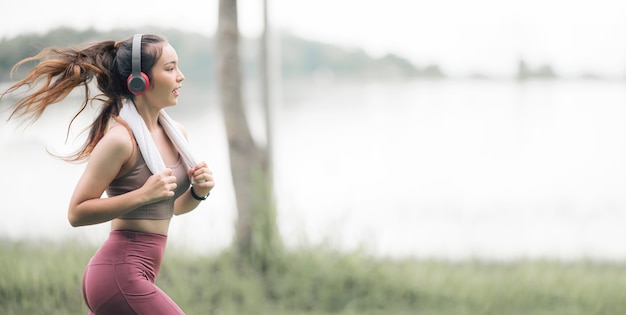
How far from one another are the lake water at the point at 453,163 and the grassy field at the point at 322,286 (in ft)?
0.80

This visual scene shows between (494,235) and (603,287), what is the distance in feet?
2.32

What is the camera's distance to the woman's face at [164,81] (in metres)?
2.18

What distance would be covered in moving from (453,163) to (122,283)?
3.09 meters

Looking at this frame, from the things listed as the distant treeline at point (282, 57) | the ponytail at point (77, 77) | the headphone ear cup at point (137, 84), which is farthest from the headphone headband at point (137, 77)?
the distant treeline at point (282, 57)

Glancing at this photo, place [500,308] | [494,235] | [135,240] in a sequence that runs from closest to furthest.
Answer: [135,240] < [500,308] < [494,235]

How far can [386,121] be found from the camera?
487 centimetres

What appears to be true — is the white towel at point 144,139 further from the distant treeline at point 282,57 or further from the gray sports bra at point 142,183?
the distant treeline at point 282,57

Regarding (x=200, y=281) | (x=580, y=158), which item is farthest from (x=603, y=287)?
(x=200, y=281)

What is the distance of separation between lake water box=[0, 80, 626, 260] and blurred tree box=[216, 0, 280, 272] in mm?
234

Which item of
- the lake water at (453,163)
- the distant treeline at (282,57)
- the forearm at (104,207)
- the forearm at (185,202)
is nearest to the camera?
the forearm at (104,207)

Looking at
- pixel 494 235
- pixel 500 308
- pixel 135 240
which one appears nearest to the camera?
pixel 135 240

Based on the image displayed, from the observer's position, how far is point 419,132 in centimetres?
486

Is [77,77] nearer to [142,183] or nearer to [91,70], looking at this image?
[91,70]

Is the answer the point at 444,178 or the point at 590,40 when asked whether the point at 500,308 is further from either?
the point at 590,40
